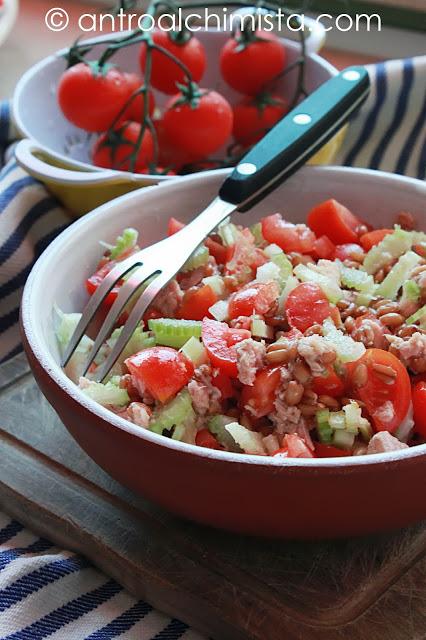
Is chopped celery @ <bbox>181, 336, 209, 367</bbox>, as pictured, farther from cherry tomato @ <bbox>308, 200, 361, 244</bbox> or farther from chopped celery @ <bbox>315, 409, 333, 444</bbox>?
cherry tomato @ <bbox>308, 200, 361, 244</bbox>

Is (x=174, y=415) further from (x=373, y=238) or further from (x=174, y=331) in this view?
(x=373, y=238)

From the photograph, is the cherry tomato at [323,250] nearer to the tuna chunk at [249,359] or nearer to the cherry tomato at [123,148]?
the tuna chunk at [249,359]

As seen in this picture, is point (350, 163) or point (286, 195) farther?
point (350, 163)

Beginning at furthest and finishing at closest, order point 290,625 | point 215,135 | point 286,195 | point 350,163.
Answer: point 350,163, point 215,135, point 286,195, point 290,625

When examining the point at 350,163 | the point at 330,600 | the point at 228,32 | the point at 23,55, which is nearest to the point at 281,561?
the point at 330,600

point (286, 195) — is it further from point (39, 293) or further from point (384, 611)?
point (384, 611)

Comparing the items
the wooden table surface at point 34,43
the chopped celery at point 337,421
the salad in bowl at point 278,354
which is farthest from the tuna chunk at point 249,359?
the wooden table surface at point 34,43
